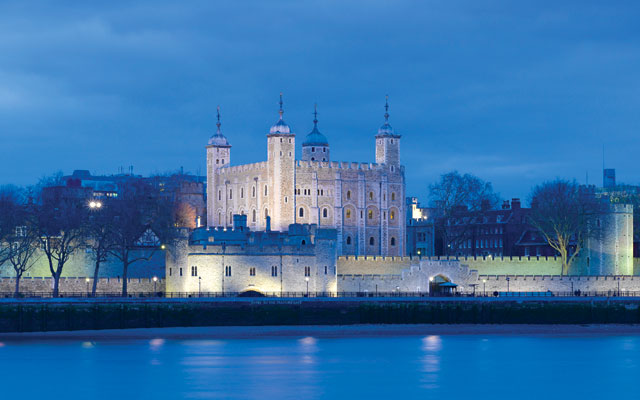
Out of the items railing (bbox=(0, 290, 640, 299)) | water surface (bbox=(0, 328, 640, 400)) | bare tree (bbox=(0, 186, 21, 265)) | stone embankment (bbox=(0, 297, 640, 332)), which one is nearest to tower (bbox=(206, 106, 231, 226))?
bare tree (bbox=(0, 186, 21, 265))

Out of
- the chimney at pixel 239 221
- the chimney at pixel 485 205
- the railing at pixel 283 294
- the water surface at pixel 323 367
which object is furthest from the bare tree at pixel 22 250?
the chimney at pixel 485 205

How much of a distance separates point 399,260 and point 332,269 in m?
7.14

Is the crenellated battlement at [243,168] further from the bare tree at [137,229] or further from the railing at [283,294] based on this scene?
the railing at [283,294]

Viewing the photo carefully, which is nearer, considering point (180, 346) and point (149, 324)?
point (180, 346)

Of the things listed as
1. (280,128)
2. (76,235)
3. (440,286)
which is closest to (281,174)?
(280,128)

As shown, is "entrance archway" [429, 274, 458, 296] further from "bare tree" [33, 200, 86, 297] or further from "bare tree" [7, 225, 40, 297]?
"bare tree" [7, 225, 40, 297]

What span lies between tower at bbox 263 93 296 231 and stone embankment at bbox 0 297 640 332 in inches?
953

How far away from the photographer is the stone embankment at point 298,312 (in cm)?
6712

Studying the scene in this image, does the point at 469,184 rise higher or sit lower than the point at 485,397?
higher

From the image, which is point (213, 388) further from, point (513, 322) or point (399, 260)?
point (399, 260)

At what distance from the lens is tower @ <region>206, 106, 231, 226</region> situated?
10581cm

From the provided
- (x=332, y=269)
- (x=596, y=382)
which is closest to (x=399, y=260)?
(x=332, y=269)

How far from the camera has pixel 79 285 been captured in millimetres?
80312

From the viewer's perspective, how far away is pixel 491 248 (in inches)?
4405
